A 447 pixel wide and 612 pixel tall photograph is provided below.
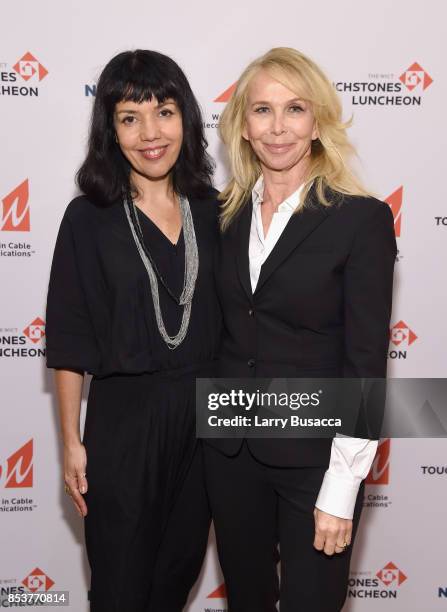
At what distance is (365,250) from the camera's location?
138cm

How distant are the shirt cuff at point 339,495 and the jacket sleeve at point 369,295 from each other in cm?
23

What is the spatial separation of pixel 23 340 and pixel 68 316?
77cm

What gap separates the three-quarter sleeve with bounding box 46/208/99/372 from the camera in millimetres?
1634

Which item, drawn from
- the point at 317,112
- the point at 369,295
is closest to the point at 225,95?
the point at 317,112

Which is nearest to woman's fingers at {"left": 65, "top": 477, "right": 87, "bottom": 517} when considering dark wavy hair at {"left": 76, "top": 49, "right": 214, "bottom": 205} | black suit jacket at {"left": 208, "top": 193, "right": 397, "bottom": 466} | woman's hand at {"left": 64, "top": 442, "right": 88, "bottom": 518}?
woman's hand at {"left": 64, "top": 442, "right": 88, "bottom": 518}

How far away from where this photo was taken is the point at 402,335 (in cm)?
239

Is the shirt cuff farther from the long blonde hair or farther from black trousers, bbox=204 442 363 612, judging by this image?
the long blonde hair

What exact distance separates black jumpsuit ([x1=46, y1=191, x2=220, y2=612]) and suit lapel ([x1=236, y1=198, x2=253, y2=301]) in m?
0.13

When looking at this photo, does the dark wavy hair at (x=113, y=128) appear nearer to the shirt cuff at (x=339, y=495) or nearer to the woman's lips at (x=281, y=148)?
the woman's lips at (x=281, y=148)

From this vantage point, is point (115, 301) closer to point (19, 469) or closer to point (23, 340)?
point (23, 340)

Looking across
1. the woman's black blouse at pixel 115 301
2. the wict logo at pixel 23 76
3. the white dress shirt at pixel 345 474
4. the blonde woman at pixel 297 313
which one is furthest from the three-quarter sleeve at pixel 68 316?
the wict logo at pixel 23 76

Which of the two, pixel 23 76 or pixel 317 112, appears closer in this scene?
pixel 317 112

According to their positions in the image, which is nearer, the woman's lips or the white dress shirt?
the white dress shirt

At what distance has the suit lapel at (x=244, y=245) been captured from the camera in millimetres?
1511
